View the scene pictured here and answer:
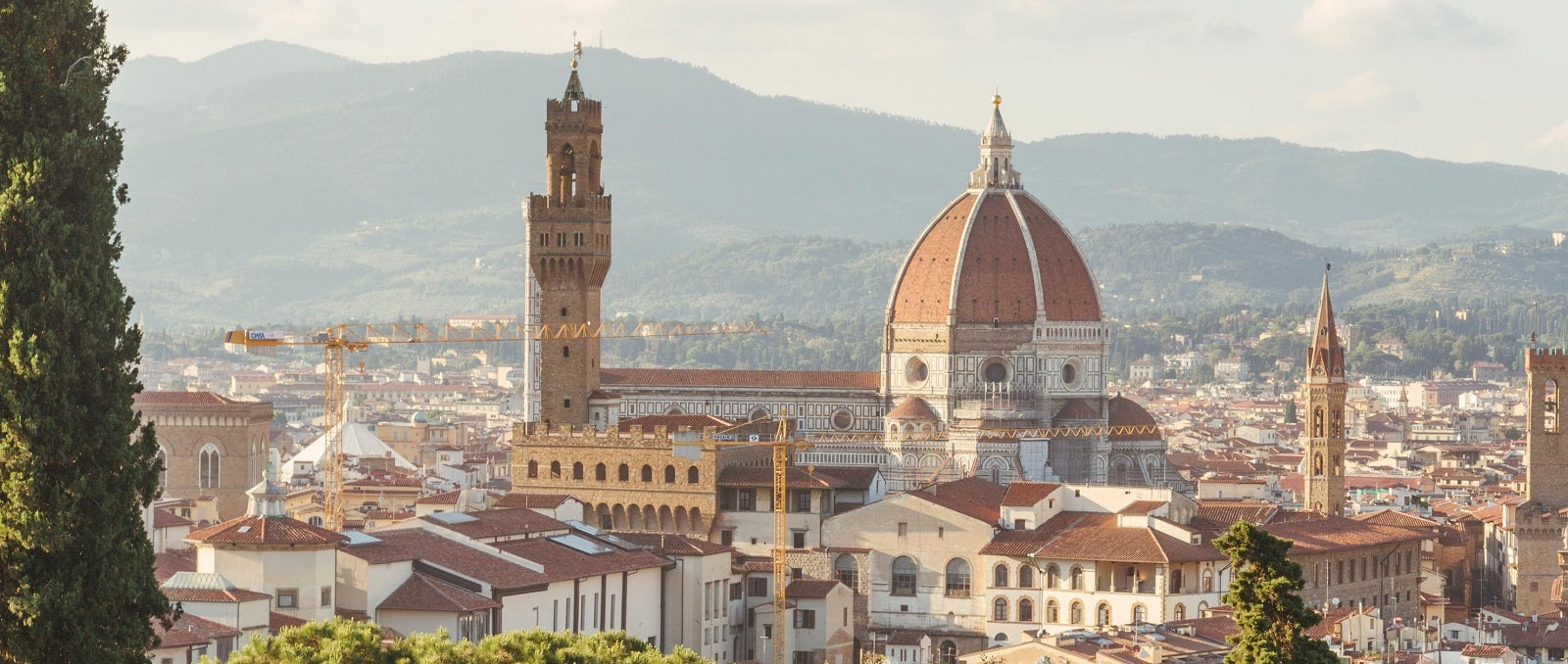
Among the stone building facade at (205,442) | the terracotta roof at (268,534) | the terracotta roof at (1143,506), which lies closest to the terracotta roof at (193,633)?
the terracotta roof at (268,534)

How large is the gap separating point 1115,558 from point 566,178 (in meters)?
24.2

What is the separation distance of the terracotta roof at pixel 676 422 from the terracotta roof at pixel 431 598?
27783mm

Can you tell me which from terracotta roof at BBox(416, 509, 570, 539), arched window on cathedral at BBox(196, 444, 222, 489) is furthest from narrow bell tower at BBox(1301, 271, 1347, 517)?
arched window on cathedral at BBox(196, 444, 222, 489)

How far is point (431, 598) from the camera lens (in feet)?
176

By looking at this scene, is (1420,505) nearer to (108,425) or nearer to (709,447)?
(709,447)

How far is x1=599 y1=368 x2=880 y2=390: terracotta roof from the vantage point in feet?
308

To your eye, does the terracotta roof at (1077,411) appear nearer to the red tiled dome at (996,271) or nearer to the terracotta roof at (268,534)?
the red tiled dome at (996,271)

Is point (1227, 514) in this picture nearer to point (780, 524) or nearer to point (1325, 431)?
point (780, 524)

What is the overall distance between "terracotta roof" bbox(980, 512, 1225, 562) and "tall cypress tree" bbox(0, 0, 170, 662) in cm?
4421

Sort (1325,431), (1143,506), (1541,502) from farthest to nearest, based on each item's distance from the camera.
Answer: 1. (1325,431)
2. (1541,502)
3. (1143,506)

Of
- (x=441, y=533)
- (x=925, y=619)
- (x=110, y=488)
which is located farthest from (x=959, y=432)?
(x=110, y=488)

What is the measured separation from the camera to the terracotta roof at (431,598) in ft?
175

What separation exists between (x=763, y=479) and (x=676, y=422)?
19.1ft

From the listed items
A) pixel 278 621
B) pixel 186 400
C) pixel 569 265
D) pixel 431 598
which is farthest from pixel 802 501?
pixel 278 621
